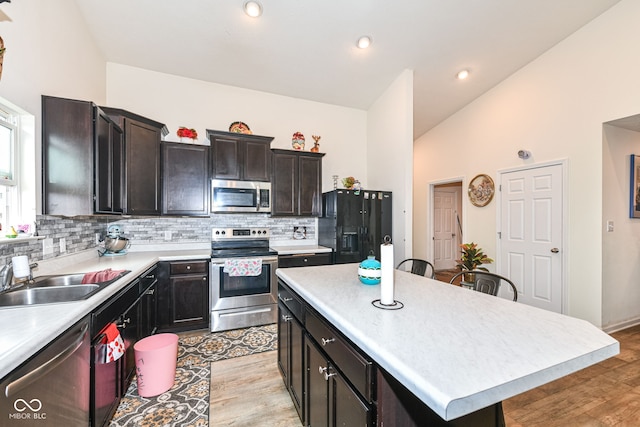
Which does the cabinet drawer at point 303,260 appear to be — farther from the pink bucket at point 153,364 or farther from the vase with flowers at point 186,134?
the vase with flowers at point 186,134

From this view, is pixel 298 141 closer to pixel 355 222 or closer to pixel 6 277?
pixel 355 222

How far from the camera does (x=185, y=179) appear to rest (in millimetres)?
3229

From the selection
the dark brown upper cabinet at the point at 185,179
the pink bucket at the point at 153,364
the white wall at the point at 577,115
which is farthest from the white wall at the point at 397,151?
the pink bucket at the point at 153,364

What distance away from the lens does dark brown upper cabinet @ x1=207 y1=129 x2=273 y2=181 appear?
10.7ft

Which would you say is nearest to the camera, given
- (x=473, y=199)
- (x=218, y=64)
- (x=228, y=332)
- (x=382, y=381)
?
(x=382, y=381)

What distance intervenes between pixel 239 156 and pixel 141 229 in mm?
1544

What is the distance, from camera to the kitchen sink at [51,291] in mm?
1499

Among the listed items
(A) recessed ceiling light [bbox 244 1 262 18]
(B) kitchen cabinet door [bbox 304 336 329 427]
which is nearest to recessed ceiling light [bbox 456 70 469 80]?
(A) recessed ceiling light [bbox 244 1 262 18]

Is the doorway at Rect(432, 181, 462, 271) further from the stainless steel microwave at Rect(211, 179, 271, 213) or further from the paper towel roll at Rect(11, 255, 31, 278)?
the paper towel roll at Rect(11, 255, 31, 278)

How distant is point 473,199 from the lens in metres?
4.57

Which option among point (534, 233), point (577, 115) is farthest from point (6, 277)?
point (577, 115)

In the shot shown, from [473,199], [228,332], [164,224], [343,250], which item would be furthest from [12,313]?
[473,199]

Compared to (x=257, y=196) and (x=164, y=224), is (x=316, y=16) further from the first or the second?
(x=164, y=224)

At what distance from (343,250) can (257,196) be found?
1.39 metres
